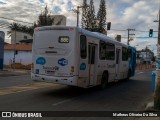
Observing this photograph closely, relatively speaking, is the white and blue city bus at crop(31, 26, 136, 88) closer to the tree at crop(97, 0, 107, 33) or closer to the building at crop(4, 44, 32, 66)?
the building at crop(4, 44, 32, 66)

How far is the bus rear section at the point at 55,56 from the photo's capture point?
13938 mm

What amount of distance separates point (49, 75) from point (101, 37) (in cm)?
433

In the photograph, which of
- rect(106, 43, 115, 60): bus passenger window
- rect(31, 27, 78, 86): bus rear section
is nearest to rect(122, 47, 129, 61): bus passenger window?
rect(106, 43, 115, 60): bus passenger window

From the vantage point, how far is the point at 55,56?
47.0ft

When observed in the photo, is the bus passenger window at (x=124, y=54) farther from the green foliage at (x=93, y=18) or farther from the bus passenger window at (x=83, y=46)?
the green foliage at (x=93, y=18)

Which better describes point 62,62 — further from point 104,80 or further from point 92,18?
point 92,18

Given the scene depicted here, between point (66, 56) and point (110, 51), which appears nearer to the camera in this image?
point (66, 56)

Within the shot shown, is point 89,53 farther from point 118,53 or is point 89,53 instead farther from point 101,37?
point 118,53

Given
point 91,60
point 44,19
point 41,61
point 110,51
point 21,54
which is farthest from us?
point 44,19

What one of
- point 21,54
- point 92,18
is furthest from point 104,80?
point 92,18

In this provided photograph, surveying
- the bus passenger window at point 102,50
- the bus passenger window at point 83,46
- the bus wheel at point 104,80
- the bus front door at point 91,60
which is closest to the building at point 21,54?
the bus wheel at point 104,80

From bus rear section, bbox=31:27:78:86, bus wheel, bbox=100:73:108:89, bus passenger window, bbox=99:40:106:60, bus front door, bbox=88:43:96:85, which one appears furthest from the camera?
bus wheel, bbox=100:73:108:89

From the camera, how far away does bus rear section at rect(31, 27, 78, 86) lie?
13938 millimetres

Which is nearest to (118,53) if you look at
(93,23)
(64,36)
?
(64,36)
